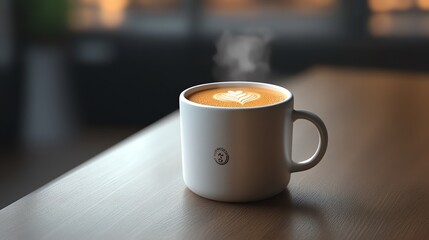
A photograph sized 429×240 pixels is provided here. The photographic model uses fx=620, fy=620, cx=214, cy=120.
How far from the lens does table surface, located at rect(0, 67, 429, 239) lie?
1.90ft

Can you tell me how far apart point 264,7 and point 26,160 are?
97 centimetres

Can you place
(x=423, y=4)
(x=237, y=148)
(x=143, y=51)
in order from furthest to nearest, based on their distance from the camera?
(x=143, y=51)
(x=423, y=4)
(x=237, y=148)

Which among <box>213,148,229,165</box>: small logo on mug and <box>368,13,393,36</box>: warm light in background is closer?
<box>213,148,229,165</box>: small logo on mug

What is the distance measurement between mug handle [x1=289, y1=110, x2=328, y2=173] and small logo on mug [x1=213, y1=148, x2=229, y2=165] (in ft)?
0.27

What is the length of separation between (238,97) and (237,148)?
0.23ft

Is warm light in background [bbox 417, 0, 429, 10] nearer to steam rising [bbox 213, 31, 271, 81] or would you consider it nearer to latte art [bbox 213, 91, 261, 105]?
steam rising [bbox 213, 31, 271, 81]

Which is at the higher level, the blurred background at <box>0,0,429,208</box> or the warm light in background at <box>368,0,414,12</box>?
the warm light in background at <box>368,0,414,12</box>

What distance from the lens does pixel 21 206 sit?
0.63 meters

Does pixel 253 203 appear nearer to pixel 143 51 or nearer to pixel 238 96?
pixel 238 96

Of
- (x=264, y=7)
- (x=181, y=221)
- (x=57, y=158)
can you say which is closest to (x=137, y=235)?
(x=181, y=221)

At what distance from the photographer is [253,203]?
63 centimetres

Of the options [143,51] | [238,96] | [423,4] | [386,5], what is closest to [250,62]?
[143,51]

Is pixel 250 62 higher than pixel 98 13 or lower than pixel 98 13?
lower

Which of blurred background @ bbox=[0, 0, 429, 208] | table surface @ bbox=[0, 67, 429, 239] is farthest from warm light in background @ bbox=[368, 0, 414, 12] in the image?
table surface @ bbox=[0, 67, 429, 239]
